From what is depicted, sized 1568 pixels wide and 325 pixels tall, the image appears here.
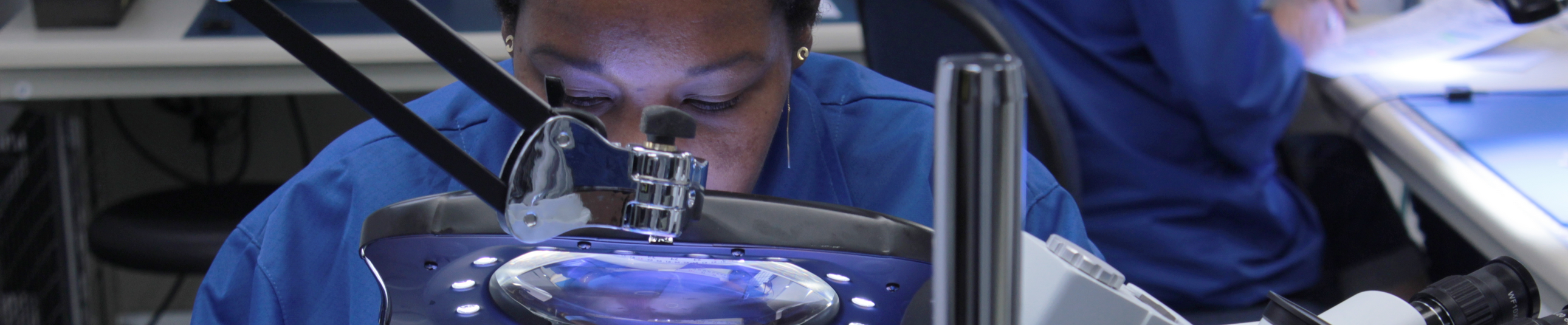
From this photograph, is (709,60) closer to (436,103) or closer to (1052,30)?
(436,103)

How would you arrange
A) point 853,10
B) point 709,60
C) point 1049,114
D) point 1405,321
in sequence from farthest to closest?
point 853,10
point 1049,114
point 709,60
point 1405,321

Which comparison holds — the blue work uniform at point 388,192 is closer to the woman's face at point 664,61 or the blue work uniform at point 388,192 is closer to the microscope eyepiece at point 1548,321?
the woman's face at point 664,61

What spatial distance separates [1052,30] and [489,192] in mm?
979

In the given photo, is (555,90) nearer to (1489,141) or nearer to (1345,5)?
(1489,141)

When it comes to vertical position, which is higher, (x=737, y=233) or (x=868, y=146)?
(x=737, y=233)

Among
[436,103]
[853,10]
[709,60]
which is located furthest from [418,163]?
[853,10]

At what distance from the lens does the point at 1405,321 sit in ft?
1.27

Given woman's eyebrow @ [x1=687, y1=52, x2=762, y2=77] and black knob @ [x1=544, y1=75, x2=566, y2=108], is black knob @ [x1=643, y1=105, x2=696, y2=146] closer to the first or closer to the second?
black knob @ [x1=544, y1=75, x2=566, y2=108]

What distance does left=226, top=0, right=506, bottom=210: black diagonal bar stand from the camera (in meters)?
0.27

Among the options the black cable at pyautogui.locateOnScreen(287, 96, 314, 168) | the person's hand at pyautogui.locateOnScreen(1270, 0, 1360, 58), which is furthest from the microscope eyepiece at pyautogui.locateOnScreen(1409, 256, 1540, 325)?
the black cable at pyautogui.locateOnScreen(287, 96, 314, 168)

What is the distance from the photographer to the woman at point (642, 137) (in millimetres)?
558

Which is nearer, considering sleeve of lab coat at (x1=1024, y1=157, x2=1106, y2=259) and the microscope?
the microscope

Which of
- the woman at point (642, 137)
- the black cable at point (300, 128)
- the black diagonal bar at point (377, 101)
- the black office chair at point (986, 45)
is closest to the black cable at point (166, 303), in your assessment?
the black cable at point (300, 128)

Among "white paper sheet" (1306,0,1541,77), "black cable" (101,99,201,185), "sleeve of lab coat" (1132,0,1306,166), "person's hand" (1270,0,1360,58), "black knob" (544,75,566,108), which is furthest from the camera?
"black cable" (101,99,201,185)
